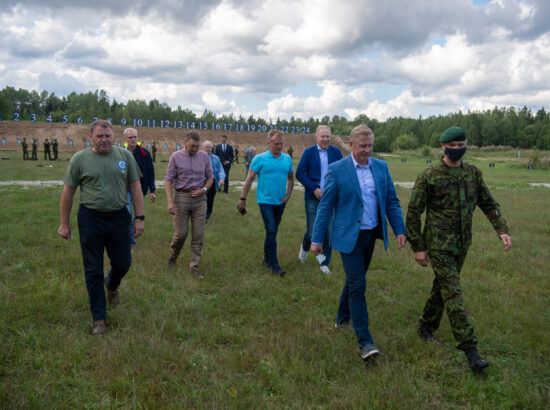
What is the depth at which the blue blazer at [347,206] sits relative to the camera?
3.88 metres

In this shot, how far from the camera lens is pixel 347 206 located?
3.92m

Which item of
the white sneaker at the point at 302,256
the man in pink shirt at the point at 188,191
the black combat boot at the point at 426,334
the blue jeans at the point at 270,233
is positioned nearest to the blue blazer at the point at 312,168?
the blue jeans at the point at 270,233

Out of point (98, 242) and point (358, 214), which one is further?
point (98, 242)

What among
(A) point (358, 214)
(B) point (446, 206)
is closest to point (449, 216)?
(B) point (446, 206)

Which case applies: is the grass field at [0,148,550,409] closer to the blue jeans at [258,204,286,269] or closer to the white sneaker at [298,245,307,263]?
the white sneaker at [298,245,307,263]

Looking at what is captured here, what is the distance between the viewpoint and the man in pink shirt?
20.5ft

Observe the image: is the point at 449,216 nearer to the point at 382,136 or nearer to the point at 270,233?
the point at 270,233

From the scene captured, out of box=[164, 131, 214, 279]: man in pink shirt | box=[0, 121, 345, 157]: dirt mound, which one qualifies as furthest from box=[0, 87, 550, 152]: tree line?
box=[164, 131, 214, 279]: man in pink shirt

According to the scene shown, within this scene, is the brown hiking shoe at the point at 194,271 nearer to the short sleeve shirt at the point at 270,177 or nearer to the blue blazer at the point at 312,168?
the short sleeve shirt at the point at 270,177

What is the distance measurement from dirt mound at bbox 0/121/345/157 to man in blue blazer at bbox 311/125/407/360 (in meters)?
55.8

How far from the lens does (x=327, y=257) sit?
658 cm

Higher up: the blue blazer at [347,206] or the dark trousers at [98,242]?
the blue blazer at [347,206]

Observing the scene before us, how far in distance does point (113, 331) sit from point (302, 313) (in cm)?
215

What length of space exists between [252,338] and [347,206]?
1.72 meters
